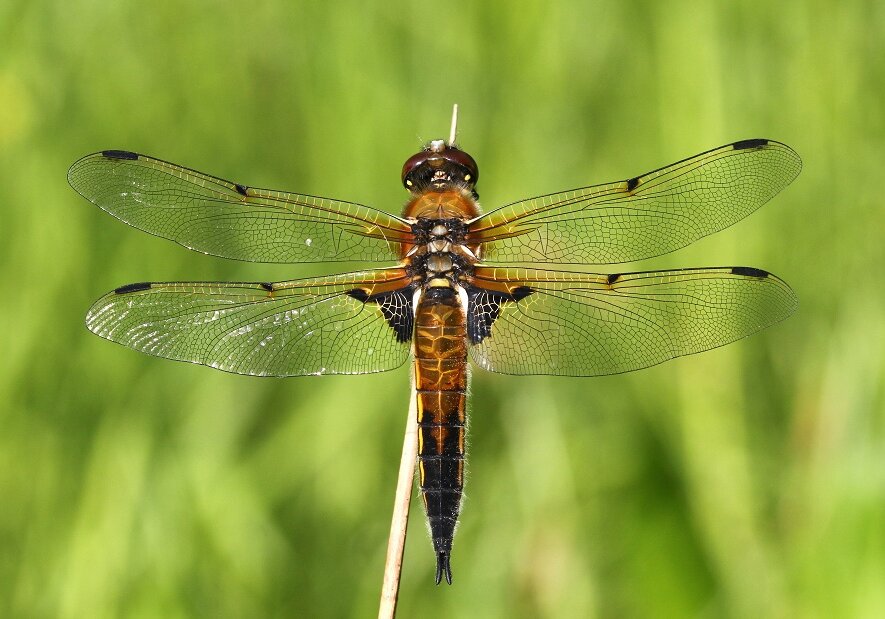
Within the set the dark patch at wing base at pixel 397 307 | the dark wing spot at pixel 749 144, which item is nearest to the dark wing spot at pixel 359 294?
the dark patch at wing base at pixel 397 307

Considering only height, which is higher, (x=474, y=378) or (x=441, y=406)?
(x=474, y=378)

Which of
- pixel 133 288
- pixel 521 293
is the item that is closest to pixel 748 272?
pixel 521 293

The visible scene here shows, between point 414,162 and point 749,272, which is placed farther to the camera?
point 414,162

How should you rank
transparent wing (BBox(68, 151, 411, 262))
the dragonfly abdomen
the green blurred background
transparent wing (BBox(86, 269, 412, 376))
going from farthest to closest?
the green blurred background → transparent wing (BBox(68, 151, 411, 262)) → transparent wing (BBox(86, 269, 412, 376)) → the dragonfly abdomen

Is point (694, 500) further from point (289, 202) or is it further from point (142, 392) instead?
point (142, 392)

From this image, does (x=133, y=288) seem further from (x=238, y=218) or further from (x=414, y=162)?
(x=414, y=162)

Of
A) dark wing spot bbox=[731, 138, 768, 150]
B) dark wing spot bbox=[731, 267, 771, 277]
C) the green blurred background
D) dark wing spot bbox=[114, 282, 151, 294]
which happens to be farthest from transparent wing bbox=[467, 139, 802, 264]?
dark wing spot bbox=[114, 282, 151, 294]

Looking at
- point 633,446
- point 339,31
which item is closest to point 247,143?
point 339,31

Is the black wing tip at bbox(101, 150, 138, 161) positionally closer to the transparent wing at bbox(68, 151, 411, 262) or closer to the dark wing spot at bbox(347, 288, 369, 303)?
the transparent wing at bbox(68, 151, 411, 262)
